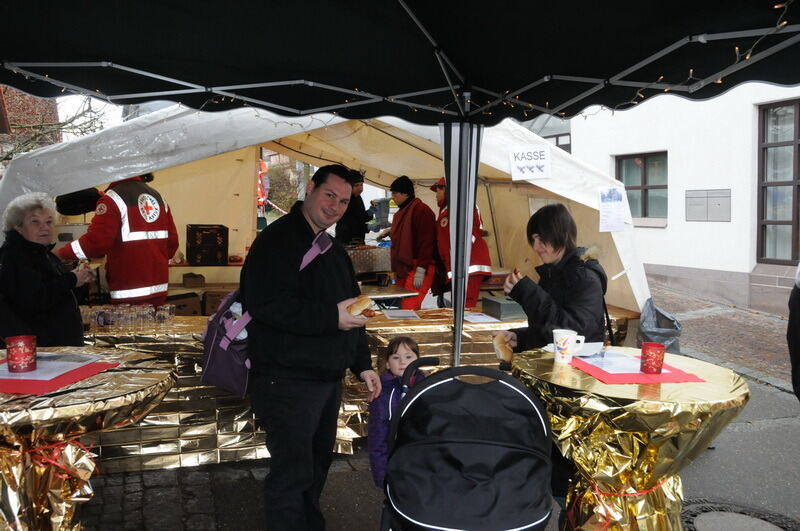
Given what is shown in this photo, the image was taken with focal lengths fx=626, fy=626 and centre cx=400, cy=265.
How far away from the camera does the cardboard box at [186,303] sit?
20.2 ft

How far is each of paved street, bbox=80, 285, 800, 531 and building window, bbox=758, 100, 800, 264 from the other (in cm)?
533

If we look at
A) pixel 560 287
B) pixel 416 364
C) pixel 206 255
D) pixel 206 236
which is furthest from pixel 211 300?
pixel 416 364

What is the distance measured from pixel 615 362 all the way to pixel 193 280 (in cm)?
523

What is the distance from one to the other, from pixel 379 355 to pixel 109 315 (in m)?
2.00

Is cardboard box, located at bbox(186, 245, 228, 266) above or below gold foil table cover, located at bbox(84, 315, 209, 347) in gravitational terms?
above

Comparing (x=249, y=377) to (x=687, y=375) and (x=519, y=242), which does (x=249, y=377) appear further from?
(x=519, y=242)

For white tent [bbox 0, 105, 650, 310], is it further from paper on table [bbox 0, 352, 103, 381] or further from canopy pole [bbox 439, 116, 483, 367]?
paper on table [bbox 0, 352, 103, 381]

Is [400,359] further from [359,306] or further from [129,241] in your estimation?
[129,241]

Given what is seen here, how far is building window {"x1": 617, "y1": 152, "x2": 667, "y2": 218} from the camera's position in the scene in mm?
12734

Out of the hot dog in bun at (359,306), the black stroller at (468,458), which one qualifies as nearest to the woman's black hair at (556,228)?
the hot dog in bun at (359,306)

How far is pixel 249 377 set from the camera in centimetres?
317

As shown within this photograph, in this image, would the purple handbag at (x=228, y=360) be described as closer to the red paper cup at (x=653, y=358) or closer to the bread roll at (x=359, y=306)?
the bread roll at (x=359, y=306)

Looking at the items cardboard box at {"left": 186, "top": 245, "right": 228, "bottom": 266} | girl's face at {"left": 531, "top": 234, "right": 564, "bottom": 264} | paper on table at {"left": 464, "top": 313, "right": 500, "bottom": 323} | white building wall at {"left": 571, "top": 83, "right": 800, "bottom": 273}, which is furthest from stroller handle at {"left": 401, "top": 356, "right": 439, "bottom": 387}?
white building wall at {"left": 571, "top": 83, "right": 800, "bottom": 273}

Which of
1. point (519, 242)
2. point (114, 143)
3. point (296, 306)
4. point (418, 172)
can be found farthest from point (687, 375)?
point (418, 172)
